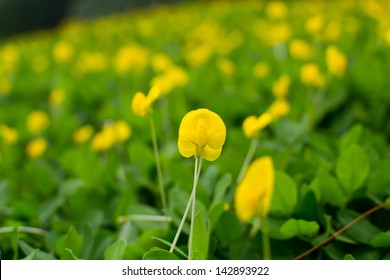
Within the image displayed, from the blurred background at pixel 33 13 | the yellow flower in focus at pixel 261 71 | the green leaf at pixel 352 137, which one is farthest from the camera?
the blurred background at pixel 33 13

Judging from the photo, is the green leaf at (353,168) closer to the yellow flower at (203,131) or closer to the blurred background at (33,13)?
the yellow flower at (203,131)

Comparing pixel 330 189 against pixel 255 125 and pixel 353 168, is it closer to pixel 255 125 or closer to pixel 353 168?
pixel 353 168

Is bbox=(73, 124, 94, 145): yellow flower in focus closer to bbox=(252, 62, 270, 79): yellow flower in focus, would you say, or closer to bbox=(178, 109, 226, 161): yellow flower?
bbox=(252, 62, 270, 79): yellow flower in focus

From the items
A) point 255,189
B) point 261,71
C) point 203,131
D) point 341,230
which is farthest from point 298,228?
point 261,71

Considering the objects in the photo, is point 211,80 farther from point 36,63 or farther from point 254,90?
point 36,63

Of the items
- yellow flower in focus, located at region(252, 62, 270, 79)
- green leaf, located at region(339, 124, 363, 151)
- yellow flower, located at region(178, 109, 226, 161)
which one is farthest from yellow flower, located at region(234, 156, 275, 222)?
yellow flower in focus, located at region(252, 62, 270, 79)

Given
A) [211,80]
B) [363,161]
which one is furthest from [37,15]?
[363,161]

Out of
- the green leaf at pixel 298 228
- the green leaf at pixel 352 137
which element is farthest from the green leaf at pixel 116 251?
the green leaf at pixel 352 137
